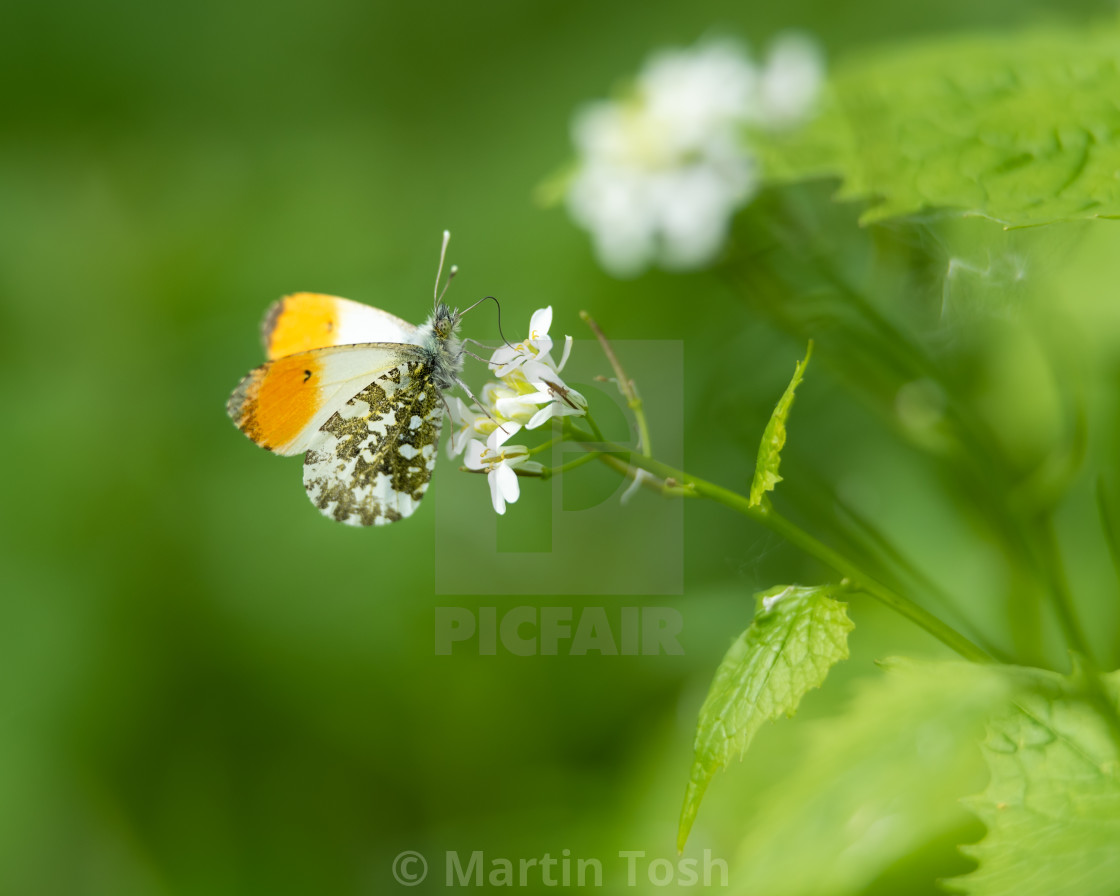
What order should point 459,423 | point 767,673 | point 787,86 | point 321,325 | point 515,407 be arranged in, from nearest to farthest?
point 767,673
point 515,407
point 459,423
point 321,325
point 787,86

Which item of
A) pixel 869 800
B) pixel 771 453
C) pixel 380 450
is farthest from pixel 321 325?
pixel 869 800

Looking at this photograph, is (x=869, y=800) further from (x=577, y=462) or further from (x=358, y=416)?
(x=358, y=416)

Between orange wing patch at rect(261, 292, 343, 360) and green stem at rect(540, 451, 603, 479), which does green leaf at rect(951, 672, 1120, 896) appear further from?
orange wing patch at rect(261, 292, 343, 360)

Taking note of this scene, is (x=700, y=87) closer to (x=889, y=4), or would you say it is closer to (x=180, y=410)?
(x=889, y=4)

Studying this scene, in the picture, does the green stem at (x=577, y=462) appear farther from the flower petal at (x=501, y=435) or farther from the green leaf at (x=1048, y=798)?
the green leaf at (x=1048, y=798)

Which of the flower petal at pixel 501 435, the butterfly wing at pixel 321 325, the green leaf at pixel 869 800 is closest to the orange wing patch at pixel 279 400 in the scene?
the butterfly wing at pixel 321 325

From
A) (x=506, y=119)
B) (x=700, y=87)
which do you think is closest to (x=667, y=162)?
(x=700, y=87)
